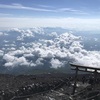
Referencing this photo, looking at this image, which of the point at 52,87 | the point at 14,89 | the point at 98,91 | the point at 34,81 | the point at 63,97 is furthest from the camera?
the point at 34,81

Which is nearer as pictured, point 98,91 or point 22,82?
point 98,91

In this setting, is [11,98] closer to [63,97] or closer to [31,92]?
[31,92]

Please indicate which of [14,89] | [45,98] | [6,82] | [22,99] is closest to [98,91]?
[45,98]

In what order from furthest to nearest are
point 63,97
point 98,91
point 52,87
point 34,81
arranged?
point 34,81, point 52,87, point 63,97, point 98,91

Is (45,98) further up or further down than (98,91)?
further down

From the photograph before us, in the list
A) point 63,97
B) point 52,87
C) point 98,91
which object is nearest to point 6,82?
point 52,87

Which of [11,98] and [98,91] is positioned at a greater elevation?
[98,91]

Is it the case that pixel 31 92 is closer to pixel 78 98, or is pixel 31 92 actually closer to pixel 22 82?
pixel 22 82

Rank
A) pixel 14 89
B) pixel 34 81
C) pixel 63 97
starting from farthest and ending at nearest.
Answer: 1. pixel 34 81
2. pixel 14 89
3. pixel 63 97

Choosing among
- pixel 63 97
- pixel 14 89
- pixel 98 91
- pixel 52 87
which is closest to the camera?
pixel 98 91
